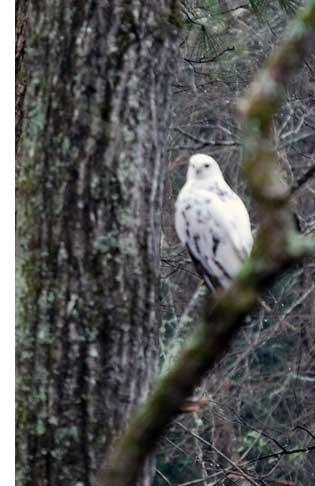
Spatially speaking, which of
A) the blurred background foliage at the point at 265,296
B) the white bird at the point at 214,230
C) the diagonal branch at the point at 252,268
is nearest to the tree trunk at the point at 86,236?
the white bird at the point at 214,230

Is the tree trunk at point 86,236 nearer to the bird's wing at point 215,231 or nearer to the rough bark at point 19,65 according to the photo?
the rough bark at point 19,65

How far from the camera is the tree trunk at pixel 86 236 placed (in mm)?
1971

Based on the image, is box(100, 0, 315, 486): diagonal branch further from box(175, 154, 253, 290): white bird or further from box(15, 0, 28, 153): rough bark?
box(175, 154, 253, 290): white bird

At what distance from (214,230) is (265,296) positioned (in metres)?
2.01

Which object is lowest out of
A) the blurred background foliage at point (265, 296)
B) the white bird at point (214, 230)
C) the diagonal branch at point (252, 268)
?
the blurred background foliage at point (265, 296)

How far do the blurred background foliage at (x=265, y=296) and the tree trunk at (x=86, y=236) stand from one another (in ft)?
6.43

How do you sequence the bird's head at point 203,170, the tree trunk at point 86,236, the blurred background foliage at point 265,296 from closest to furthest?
the tree trunk at point 86,236
the bird's head at point 203,170
the blurred background foliage at point 265,296

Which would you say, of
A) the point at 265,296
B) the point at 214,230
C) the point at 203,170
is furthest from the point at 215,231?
the point at 265,296

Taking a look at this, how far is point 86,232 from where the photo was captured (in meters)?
1.98

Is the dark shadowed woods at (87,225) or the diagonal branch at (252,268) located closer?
the diagonal branch at (252,268)

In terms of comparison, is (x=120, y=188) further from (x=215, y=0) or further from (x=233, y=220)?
(x=215, y=0)

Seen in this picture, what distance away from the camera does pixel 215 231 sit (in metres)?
A: 2.57

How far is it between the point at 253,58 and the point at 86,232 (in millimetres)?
3394
